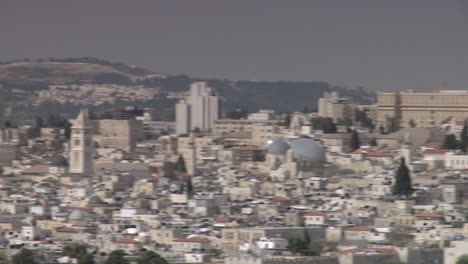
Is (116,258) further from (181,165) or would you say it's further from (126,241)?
(181,165)

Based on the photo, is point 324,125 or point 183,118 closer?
point 324,125

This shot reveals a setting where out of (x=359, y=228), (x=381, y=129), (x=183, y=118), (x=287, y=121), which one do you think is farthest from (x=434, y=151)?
(x=183, y=118)

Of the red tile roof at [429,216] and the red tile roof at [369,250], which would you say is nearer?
the red tile roof at [369,250]

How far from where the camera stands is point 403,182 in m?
43.8

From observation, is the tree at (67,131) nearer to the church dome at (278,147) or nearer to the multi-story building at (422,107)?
the multi-story building at (422,107)

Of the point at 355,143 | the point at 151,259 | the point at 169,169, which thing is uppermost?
the point at 355,143

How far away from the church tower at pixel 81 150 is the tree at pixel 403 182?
32.9 feet

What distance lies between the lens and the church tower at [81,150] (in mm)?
51906

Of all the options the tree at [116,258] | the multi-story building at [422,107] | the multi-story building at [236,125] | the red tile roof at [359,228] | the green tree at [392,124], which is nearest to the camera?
the tree at [116,258]

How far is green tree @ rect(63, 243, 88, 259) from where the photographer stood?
34188mm

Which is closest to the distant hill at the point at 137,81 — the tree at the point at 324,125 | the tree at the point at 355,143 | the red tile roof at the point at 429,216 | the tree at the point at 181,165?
the tree at the point at 324,125

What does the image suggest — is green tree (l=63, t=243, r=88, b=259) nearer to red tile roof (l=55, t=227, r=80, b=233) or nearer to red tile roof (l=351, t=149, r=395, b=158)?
red tile roof (l=55, t=227, r=80, b=233)

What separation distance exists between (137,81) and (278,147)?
206 feet

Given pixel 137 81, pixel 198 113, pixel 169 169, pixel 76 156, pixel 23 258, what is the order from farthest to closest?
pixel 137 81 → pixel 198 113 → pixel 76 156 → pixel 169 169 → pixel 23 258
